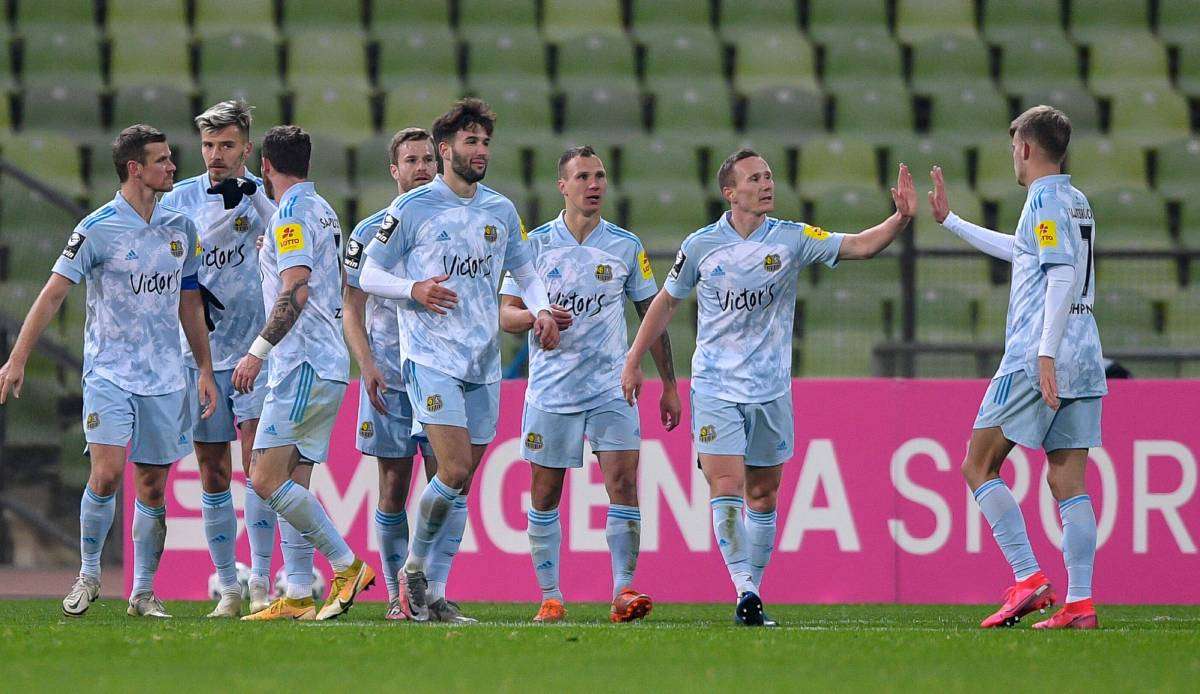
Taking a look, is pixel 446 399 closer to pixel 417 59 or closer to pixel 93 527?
pixel 93 527

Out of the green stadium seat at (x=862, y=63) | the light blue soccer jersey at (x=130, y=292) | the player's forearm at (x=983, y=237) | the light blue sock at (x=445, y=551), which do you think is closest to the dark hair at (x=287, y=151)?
the light blue soccer jersey at (x=130, y=292)

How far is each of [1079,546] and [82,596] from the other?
4.33 metres

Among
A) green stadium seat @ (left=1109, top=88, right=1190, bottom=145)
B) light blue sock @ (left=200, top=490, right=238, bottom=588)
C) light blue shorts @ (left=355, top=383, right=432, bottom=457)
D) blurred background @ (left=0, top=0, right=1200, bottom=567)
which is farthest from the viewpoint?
green stadium seat @ (left=1109, top=88, right=1190, bottom=145)

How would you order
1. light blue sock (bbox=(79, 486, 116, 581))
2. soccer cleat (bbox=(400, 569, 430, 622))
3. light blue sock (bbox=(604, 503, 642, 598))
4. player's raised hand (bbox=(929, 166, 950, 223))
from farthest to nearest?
light blue sock (bbox=(604, 503, 642, 598))
light blue sock (bbox=(79, 486, 116, 581))
player's raised hand (bbox=(929, 166, 950, 223))
soccer cleat (bbox=(400, 569, 430, 622))

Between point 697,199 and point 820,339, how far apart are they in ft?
8.09

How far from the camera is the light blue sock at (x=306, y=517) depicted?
7.14 meters

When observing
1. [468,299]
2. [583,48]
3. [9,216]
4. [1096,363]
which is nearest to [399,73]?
[583,48]

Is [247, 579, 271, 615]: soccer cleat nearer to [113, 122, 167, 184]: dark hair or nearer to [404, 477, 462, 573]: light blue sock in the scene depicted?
[404, 477, 462, 573]: light blue sock

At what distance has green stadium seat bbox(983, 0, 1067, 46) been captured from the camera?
1527cm

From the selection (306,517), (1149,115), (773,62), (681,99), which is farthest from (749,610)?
(1149,115)

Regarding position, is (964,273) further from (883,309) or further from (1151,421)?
(1151,421)

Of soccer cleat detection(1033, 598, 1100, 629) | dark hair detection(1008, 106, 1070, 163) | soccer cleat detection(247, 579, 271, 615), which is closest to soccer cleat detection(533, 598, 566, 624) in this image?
soccer cleat detection(247, 579, 271, 615)

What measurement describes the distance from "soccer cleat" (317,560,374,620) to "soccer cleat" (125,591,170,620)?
3.20 feet

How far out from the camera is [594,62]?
14.5 m
